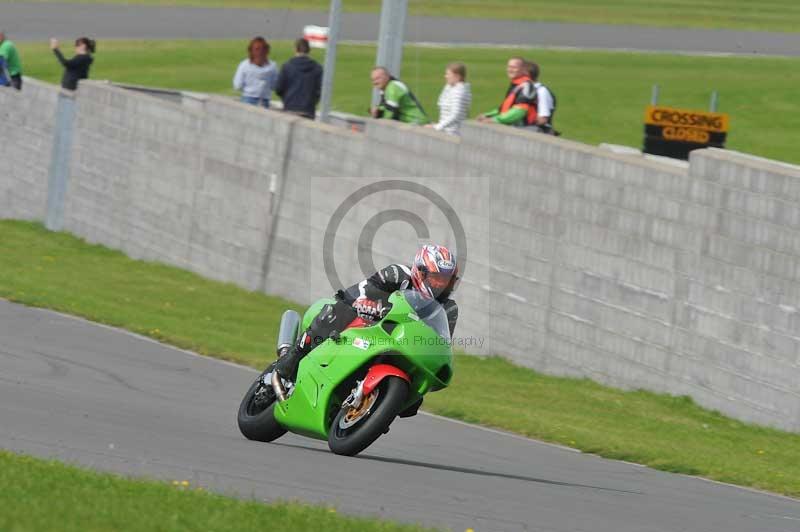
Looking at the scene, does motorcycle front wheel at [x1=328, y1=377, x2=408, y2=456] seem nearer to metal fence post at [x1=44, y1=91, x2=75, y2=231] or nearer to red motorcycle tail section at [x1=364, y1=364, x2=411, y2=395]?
red motorcycle tail section at [x1=364, y1=364, x2=411, y2=395]

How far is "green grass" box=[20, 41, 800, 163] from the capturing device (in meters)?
32.7

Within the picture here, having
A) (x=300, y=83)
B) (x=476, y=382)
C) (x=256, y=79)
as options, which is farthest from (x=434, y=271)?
(x=256, y=79)

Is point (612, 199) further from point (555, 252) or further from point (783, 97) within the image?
point (783, 97)

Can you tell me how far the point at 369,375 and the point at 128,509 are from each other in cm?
286

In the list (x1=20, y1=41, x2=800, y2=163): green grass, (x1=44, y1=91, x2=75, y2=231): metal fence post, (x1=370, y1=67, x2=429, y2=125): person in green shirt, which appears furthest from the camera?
(x1=20, y1=41, x2=800, y2=163): green grass

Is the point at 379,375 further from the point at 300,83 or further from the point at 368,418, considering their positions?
the point at 300,83

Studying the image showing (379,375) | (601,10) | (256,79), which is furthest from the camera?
(601,10)

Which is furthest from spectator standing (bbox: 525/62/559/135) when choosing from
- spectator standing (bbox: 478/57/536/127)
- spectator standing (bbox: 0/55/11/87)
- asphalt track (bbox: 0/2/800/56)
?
asphalt track (bbox: 0/2/800/56)

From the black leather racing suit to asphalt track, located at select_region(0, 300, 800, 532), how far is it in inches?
25.5

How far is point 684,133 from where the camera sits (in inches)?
913

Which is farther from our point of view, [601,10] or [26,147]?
[601,10]

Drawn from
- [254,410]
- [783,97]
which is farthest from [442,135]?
[783,97]

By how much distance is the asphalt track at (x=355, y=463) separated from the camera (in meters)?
9.23

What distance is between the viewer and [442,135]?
19.4m
